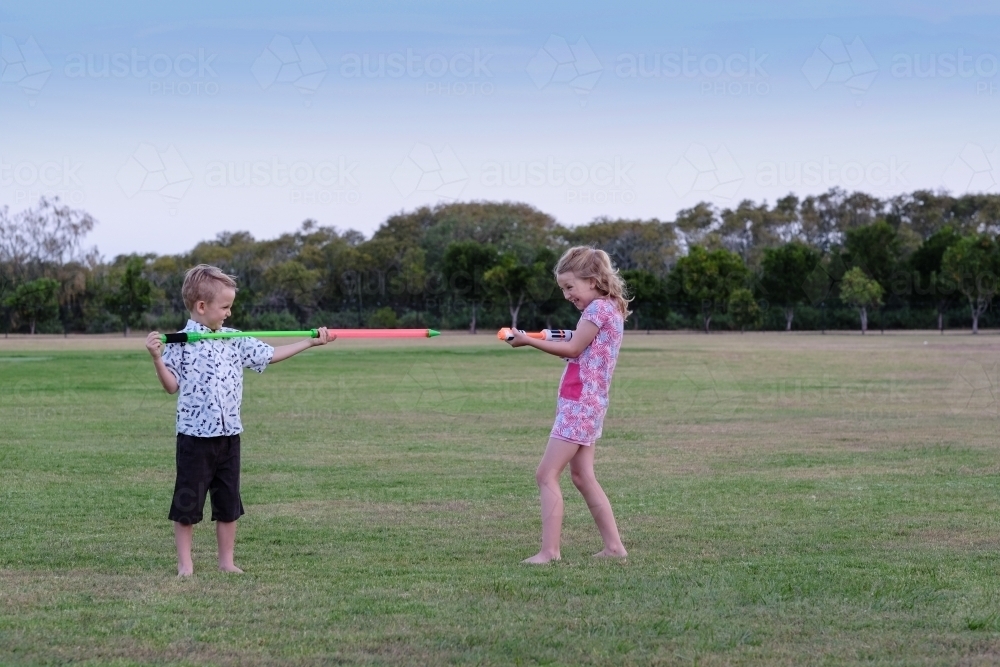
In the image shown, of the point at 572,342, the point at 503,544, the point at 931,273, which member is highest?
the point at 931,273

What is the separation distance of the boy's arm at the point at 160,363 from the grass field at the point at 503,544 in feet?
3.44

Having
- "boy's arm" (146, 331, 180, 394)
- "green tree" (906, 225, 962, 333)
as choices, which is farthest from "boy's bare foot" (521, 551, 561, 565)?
"green tree" (906, 225, 962, 333)

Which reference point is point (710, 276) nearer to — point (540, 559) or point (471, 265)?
point (471, 265)

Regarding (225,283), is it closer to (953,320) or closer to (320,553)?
(320,553)

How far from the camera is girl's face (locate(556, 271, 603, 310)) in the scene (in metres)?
7.32

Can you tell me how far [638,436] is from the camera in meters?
15.4

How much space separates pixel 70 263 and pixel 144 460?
293ft

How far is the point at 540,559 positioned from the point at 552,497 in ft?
1.20

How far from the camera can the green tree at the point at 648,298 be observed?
263 ft

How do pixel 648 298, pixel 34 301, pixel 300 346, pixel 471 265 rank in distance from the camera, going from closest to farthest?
pixel 300 346 < pixel 34 301 < pixel 471 265 < pixel 648 298

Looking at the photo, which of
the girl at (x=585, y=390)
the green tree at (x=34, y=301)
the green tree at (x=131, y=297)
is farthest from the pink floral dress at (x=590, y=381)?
the green tree at (x=34, y=301)

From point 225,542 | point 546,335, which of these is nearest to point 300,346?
point 225,542

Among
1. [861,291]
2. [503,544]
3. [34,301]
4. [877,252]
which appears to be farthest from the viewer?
[877,252]

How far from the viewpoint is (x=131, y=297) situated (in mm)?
79812
